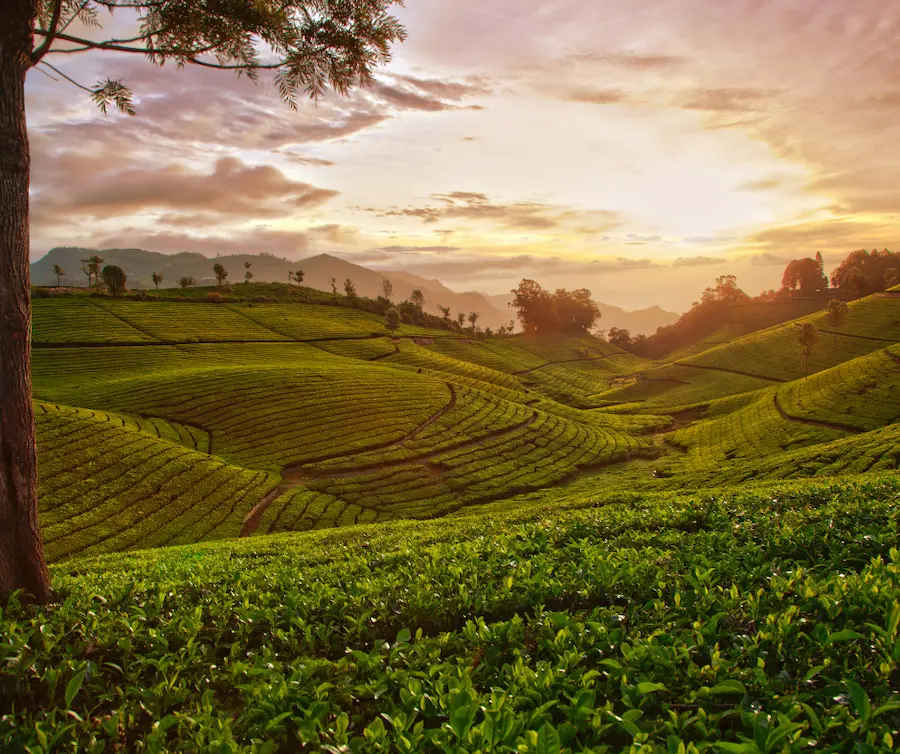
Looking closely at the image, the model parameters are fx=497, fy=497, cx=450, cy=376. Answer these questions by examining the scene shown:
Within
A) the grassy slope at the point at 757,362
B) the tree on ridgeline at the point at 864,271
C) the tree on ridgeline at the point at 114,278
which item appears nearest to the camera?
the tree on ridgeline at the point at 114,278

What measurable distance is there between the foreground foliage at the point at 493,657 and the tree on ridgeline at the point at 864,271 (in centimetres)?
16793

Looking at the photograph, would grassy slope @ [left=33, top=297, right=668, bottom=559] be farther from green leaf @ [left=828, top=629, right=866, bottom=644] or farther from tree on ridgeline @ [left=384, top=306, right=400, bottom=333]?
green leaf @ [left=828, top=629, right=866, bottom=644]

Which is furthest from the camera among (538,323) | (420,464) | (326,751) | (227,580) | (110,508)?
(538,323)

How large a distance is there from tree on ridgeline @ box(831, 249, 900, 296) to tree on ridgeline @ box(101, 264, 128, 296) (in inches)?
6933

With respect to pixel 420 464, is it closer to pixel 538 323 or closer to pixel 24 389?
pixel 24 389

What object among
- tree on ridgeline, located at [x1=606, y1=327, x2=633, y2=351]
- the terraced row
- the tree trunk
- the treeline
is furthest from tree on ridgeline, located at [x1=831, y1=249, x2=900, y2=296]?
the tree trunk

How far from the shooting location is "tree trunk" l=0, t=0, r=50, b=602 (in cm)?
721

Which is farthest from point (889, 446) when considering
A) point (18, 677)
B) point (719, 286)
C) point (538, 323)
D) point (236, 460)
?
point (719, 286)

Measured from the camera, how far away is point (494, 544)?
30.4ft

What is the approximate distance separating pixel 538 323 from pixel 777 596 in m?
155

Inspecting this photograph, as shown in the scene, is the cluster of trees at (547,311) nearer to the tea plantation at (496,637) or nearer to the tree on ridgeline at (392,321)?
the tree on ridgeline at (392,321)

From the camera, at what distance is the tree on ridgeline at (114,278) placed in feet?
286

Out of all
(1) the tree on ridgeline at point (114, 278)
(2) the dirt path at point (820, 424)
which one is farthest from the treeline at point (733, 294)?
(1) the tree on ridgeline at point (114, 278)

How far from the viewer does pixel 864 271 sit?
483 feet
